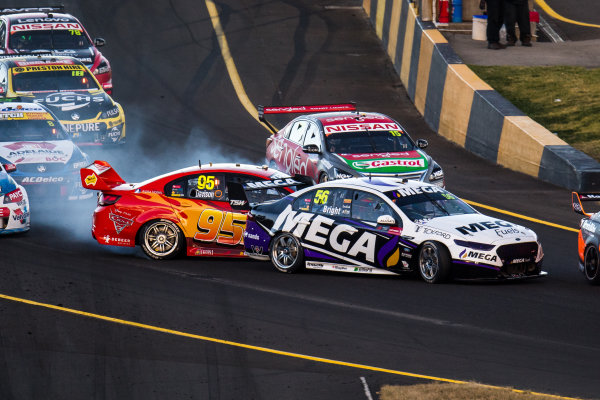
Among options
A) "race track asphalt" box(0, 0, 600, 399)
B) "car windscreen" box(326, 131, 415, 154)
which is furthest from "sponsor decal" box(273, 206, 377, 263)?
"car windscreen" box(326, 131, 415, 154)

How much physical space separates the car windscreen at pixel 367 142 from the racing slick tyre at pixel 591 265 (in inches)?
236

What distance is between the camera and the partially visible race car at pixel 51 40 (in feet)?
93.3

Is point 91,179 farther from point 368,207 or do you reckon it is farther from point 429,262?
point 429,262

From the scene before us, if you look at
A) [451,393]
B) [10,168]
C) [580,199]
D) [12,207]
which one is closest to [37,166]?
[10,168]

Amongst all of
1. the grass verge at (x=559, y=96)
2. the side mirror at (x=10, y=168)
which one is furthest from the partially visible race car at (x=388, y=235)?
the grass verge at (x=559, y=96)

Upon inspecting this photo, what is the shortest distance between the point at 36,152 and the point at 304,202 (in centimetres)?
632

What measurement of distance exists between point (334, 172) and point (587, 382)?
9.36 m

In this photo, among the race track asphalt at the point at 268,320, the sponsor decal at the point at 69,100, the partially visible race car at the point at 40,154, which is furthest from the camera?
the sponsor decal at the point at 69,100

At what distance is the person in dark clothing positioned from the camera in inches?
1126

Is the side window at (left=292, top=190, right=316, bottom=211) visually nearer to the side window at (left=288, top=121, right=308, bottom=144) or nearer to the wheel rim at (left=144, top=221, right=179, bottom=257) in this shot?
the wheel rim at (left=144, top=221, right=179, bottom=257)

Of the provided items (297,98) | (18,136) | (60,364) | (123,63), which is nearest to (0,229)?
(18,136)

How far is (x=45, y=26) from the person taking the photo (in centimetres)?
2905

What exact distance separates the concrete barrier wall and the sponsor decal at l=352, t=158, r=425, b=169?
3258mm

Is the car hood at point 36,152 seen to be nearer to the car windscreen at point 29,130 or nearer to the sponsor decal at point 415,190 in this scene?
the car windscreen at point 29,130
